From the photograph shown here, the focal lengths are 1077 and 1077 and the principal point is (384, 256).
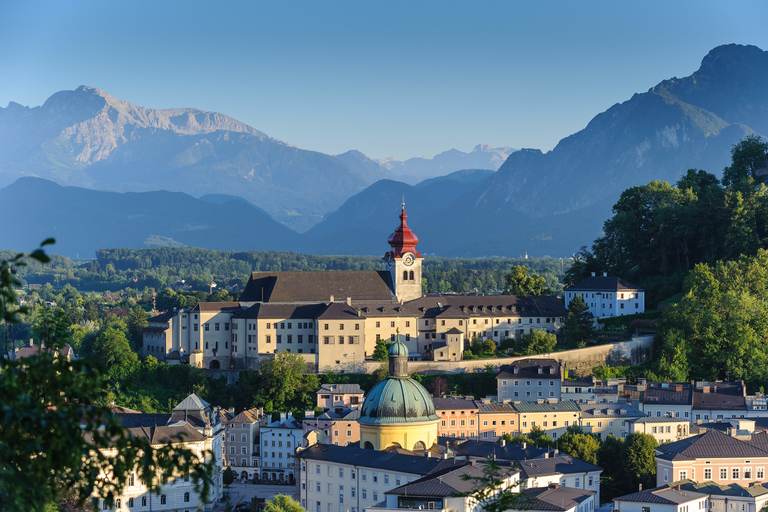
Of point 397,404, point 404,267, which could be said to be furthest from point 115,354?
point 397,404

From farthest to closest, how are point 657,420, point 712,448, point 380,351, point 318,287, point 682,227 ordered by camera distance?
1. point 682,227
2. point 318,287
3. point 380,351
4. point 657,420
5. point 712,448

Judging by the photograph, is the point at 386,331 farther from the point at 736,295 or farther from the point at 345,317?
the point at 736,295

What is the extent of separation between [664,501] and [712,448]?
32.1ft

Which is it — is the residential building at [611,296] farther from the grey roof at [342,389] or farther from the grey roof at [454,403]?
the grey roof at [342,389]

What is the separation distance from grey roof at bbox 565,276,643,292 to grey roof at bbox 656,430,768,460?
31.0 metres

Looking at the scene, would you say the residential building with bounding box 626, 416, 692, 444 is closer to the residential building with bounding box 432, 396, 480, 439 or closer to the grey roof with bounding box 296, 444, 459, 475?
the residential building with bounding box 432, 396, 480, 439

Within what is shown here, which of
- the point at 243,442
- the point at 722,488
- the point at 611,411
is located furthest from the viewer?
the point at 243,442

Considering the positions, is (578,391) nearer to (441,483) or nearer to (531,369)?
(531,369)

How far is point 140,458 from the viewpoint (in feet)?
44.6

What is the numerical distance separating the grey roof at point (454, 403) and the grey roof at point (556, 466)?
13750mm

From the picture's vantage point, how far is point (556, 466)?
6184 centimetres

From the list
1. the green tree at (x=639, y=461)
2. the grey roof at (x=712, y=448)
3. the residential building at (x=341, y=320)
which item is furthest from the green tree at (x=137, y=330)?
the grey roof at (x=712, y=448)

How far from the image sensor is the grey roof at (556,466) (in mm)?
59812

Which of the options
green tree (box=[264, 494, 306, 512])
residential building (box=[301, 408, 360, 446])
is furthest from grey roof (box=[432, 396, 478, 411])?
green tree (box=[264, 494, 306, 512])
